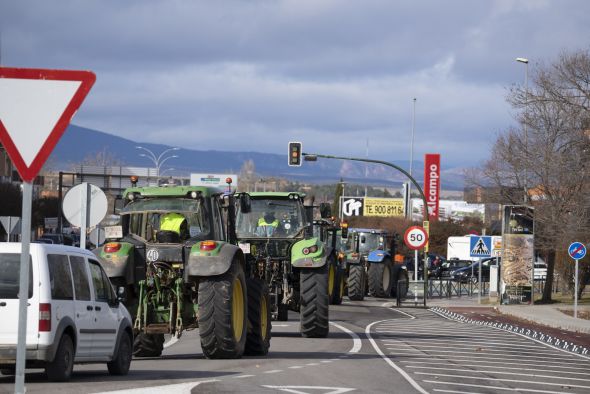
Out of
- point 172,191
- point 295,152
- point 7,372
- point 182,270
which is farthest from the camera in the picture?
point 295,152

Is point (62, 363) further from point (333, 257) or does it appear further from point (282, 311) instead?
point (333, 257)

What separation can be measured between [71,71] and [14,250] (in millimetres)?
6443

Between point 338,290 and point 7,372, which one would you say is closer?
point 7,372

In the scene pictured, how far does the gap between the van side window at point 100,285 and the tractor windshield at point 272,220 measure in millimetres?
10355

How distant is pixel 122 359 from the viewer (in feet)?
50.9

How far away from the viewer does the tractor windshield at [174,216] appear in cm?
1845

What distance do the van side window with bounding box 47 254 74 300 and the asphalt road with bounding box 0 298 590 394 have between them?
3.32 ft

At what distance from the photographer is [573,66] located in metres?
46.7

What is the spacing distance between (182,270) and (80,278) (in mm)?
3736

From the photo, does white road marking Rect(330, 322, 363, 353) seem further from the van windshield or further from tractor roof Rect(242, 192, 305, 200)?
the van windshield

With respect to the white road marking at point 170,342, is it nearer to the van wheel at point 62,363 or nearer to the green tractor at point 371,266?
the van wheel at point 62,363

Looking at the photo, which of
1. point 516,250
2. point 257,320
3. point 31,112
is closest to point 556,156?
point 516,250

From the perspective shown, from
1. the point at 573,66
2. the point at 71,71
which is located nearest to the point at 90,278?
the point at 71,71

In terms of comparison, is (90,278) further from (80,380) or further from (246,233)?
(246,233)
